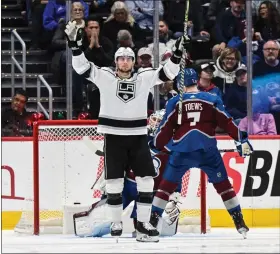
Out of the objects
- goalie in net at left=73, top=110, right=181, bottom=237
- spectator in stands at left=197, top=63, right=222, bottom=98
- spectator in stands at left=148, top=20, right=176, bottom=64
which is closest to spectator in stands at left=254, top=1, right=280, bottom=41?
spectator in stands at left=197, top=63, right=222, bottom=98

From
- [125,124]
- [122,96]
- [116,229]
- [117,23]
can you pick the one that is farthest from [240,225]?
[117,23]

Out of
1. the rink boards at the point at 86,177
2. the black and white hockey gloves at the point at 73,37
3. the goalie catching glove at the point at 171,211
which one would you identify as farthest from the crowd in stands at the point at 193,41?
the black and white hockey gloves at the point at 73,37

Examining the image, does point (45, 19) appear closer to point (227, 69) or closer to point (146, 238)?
point (227, 69)

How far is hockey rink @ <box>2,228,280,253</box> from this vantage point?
848 centimetres

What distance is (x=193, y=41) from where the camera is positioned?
1114 centimetres

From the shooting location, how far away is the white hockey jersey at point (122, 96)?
362 inches

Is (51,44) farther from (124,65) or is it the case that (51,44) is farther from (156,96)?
(124,65)

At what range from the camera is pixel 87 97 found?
1057 cm

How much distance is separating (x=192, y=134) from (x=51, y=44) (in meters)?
1.95

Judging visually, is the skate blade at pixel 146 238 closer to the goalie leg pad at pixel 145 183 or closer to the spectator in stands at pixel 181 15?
the goalie leg pad at pixel 145 183

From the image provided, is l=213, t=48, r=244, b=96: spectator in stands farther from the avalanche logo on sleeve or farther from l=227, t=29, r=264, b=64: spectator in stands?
the avalanche logo on sleeve

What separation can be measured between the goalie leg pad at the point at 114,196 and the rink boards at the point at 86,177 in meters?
0.94

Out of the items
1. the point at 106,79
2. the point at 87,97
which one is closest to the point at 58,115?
the point at 87,97

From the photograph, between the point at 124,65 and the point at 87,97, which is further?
the point at 87,97
